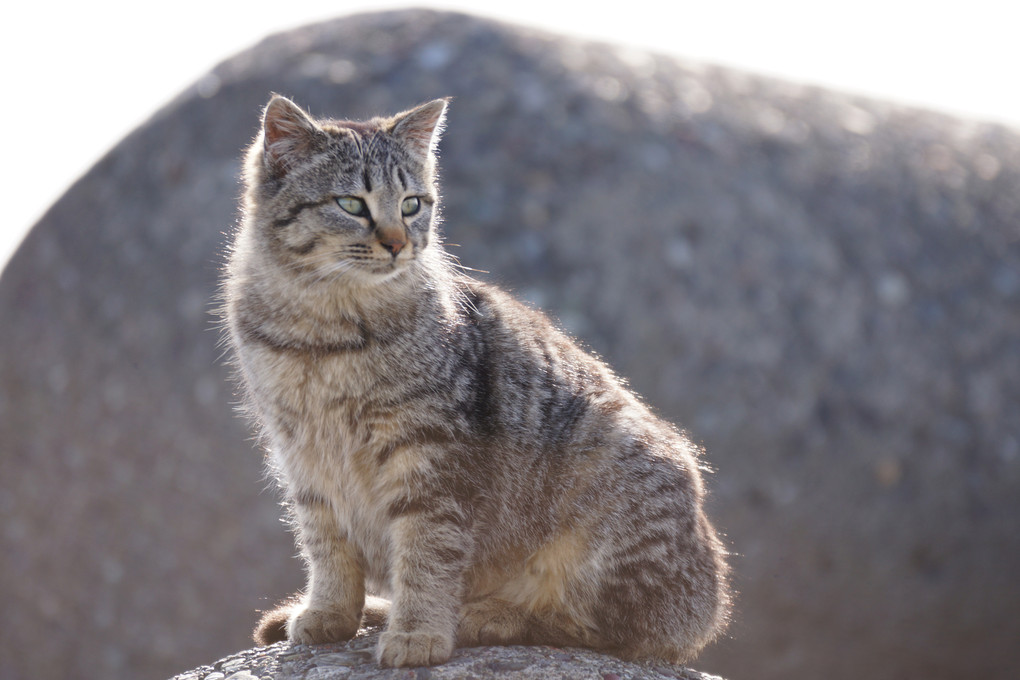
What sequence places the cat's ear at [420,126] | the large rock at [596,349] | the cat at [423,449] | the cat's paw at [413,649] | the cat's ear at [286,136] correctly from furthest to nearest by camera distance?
the large rock at [596,349], the cat's ear at [420,126], the cat's ear at [286,136], the cat at [423,449], the cat's paw at [413,649]

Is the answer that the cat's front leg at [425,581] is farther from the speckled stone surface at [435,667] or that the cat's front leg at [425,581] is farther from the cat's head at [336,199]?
the cat's head at [336,199]

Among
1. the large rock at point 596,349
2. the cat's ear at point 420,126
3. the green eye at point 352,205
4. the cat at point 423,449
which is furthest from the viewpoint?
the large rock at point 596,349

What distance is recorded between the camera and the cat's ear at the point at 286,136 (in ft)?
13.0

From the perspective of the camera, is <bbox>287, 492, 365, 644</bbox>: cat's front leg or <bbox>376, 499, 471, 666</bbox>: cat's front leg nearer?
<bbox>376, 499, 471, 666</bbox>: cat's front leg

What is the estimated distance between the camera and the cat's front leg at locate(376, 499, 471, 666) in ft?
11.6

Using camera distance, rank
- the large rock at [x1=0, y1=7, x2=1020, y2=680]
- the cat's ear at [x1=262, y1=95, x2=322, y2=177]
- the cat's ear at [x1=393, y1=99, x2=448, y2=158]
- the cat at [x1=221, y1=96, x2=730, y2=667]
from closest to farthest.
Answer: the cat at [x1=221, y1=96, x2=730, y2=667] < the cat's ear at [x1=262, y1=95, x2=322, y2=177] < the cat's ear at [x1=393, y1=99, x2=448, y2=158] < the large rock at [x1=0, y1=7, x2=1020, y2=680]

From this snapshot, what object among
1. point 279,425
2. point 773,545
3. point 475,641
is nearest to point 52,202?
point 279,425

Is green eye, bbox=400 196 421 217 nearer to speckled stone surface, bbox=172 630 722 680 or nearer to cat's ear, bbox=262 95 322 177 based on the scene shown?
cat's ear, bbox=262 95 322 177

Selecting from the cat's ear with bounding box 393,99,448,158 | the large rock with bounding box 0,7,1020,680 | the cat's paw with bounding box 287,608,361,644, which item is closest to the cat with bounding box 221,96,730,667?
the cat's paw with bounding box 287,608,361,644

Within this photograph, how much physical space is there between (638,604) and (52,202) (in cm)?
763

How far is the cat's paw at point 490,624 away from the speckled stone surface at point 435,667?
6 cm

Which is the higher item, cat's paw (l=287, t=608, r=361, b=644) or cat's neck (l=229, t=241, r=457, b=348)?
cat's neck (l=229, t=241, r=457, b=348)

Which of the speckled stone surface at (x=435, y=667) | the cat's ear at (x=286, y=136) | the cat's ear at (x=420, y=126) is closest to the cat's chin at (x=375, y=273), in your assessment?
the cat's ear at (x=286, y=136)

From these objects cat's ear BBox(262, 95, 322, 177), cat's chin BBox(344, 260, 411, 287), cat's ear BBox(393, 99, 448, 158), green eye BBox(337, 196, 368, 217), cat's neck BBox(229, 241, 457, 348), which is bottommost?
cat's neck BBox(229, 241, 457, 348)
